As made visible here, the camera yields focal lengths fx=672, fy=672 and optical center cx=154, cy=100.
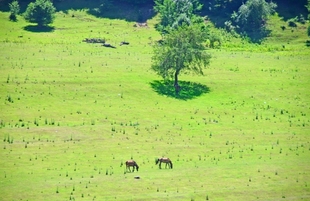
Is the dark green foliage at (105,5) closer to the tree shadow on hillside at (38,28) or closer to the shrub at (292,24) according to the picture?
the tree shadow on hillside at (38,28)

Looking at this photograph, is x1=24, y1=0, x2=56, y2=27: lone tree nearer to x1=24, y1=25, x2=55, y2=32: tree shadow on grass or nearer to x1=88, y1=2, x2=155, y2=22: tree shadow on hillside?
x1=24, y1=25, x2=55, y2=32: tree shadow on grass

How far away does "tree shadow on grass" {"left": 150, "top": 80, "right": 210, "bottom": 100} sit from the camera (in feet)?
328

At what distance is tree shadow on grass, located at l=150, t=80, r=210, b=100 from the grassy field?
32cm

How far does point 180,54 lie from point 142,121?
21.6 m

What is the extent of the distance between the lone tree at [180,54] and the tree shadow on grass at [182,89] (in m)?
0.94

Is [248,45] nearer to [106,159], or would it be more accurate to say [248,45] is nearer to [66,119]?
[66,119]

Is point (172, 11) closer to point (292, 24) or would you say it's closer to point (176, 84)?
point (292, 24)

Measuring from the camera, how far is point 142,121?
85312mm

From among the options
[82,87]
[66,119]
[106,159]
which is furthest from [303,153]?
[82,87]

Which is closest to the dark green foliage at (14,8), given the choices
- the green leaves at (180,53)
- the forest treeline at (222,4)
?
the forest treeline at (222,4)

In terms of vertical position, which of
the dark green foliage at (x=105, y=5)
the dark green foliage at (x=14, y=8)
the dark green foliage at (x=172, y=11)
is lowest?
the dark green foliage at (x=14, y=8)

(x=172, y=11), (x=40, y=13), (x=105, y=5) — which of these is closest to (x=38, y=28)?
(x=40, y=13)

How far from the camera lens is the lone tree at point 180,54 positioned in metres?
104

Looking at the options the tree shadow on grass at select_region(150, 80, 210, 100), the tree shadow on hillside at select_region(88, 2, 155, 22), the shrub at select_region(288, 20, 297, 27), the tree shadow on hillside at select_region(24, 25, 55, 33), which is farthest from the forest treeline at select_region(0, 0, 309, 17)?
the tree shadow on grass at select_region(150, 80, 210, 100)
